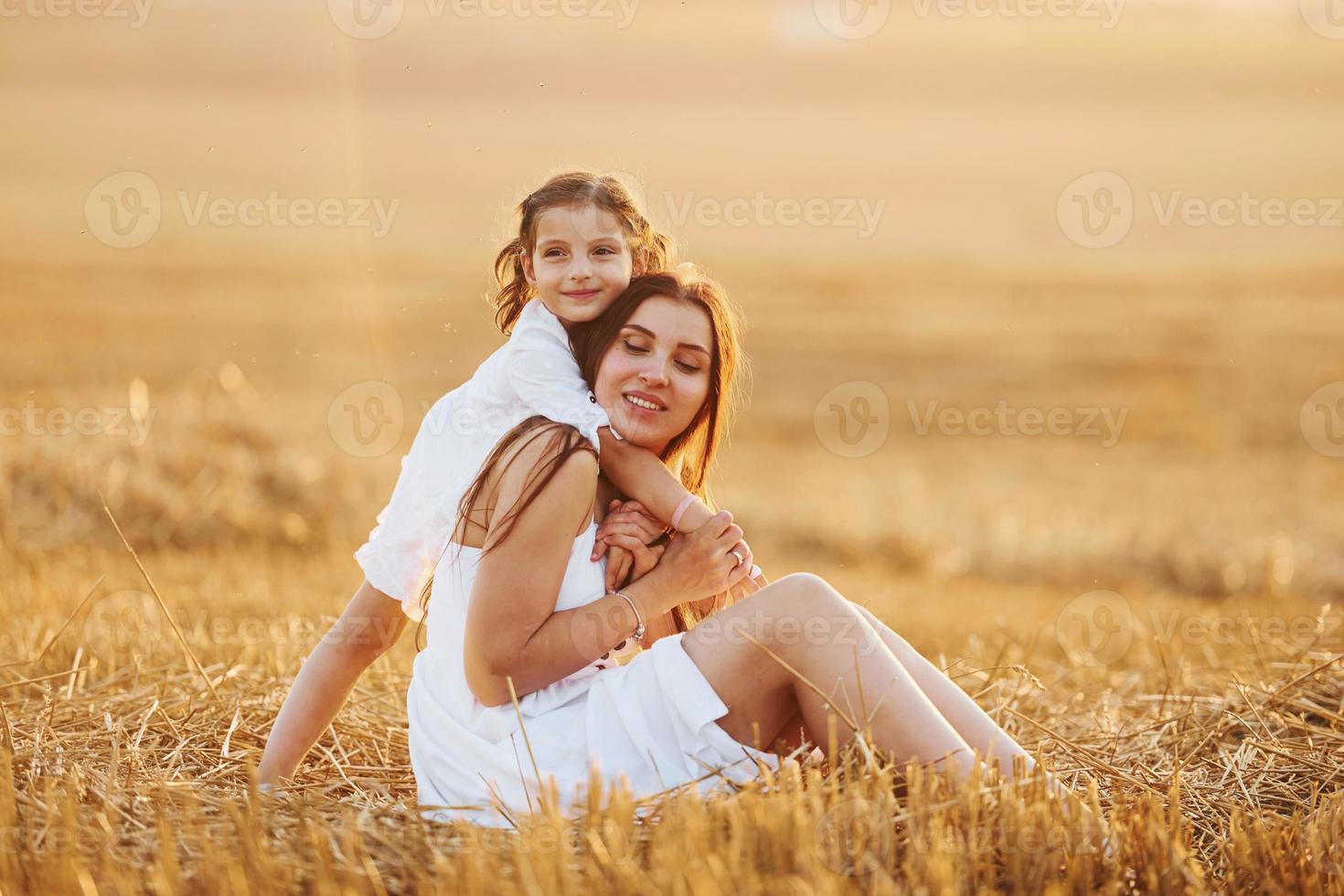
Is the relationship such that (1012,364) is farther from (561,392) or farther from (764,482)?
(561,392)

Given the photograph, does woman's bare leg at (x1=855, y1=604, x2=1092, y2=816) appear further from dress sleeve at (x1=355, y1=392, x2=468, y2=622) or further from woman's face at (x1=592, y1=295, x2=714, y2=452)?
dress sleeve at (x1=355, y1=392, x2=468, y2=622)

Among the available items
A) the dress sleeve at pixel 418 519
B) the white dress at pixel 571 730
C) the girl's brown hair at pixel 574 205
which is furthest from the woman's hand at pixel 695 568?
the girl's brown hair at pixel 574 205

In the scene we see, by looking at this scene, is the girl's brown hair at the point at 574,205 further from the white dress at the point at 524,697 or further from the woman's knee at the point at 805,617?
the woman's knee at the point at 805,617

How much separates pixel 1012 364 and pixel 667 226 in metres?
20.8

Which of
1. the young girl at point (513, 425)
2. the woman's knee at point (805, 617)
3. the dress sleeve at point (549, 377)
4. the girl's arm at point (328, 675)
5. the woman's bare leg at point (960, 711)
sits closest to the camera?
the woman's knee at point (805, 617)

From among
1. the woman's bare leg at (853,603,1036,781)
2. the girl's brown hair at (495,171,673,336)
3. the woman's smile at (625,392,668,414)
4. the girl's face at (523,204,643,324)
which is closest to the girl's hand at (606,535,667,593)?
the woman's smile at (625,392,668,414)

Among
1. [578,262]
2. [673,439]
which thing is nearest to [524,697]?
[673,439]

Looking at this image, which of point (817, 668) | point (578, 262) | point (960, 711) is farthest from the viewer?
point (578, 262)

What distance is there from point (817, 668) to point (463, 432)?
123 cm

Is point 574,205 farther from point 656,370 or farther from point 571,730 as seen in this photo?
point 571,730

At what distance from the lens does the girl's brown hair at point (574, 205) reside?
395cm

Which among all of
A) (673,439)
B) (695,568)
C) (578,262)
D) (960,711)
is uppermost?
(578,262)

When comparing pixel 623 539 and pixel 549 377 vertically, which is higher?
pixel 549 377

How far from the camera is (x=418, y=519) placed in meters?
3.68
